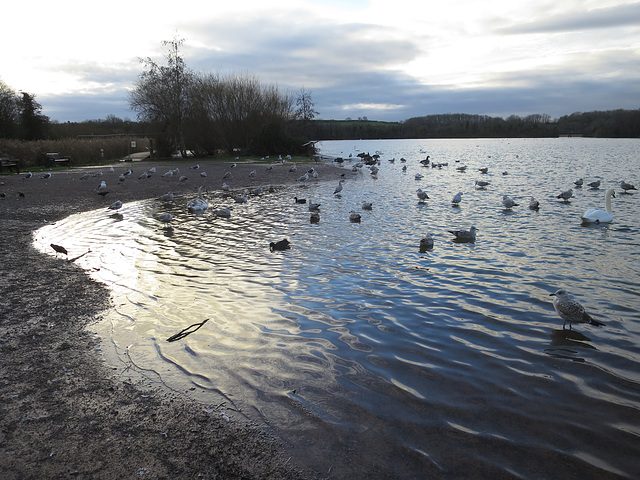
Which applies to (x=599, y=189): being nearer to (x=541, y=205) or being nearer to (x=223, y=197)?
(x=541, y=205)

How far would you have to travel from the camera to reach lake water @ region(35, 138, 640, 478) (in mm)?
3699

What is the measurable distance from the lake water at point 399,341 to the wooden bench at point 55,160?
24422 millimetres

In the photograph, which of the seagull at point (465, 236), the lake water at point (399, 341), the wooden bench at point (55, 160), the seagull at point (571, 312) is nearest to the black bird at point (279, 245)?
the lake water at point (399, 341)

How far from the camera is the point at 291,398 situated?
4.38 metres

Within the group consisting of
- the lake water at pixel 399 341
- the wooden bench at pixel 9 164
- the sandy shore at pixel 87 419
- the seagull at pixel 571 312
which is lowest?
the lake water at pixel 399 341

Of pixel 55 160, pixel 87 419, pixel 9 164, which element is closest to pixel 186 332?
pixel 87 419

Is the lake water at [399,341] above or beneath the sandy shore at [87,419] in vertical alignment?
beneath

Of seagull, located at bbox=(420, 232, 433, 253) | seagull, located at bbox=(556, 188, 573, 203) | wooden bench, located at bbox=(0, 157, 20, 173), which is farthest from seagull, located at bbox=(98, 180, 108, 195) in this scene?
seagull, located at bbox=(556, 188, 573, 203)

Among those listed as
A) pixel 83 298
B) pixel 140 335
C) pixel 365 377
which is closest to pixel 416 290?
pixel 365 377

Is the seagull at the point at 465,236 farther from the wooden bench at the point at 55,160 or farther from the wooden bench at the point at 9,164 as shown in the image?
the wooden bench at the point at 55,160

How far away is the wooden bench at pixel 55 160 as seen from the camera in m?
32.3

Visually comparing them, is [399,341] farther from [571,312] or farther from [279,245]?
[279,245]

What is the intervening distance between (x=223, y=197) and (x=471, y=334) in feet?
56.1

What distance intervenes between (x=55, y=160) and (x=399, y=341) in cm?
3479
